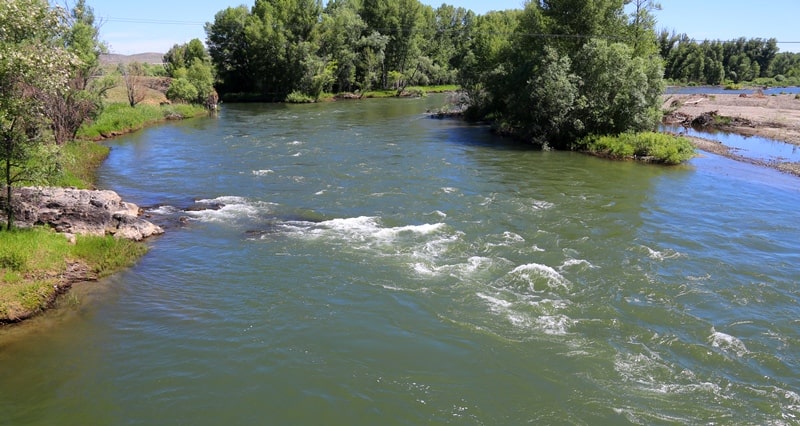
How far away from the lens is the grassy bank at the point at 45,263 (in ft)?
47.4

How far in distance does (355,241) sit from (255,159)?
19.7m

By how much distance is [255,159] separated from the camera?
37.2 meters

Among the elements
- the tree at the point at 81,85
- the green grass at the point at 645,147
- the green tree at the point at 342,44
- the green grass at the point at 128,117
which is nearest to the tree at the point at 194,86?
the green grass at the point at 128,117

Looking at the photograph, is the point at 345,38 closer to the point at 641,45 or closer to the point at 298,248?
the point at 641,45

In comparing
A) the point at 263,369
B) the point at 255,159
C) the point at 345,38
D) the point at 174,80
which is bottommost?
the point at 263,369

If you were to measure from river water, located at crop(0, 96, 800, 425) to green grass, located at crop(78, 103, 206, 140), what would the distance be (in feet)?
73.7

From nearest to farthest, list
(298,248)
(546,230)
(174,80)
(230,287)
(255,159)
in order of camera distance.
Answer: (230,287)
(298,248)
(546,230)
(255,159)
(174,80)

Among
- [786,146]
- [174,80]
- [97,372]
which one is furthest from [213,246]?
[174,80]

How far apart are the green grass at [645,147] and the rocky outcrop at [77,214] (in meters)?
31.6

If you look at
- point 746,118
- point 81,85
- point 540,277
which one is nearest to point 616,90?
point 540,277

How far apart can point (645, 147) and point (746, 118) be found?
1188 inches

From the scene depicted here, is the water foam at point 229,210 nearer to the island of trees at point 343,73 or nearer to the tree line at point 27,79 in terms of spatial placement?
the island of trees at point 343,73

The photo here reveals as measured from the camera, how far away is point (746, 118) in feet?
193

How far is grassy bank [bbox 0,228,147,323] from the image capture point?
14.5 m
